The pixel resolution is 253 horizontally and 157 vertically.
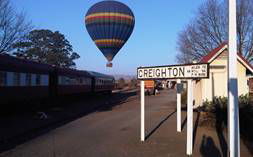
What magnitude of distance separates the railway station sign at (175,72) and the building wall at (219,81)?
343 inches

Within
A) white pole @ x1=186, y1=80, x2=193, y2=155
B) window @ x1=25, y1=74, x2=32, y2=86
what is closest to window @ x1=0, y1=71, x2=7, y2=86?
window @ x1=25, y1=74, x2=32, y2=86

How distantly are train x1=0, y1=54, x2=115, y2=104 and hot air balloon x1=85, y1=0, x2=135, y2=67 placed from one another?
12.9ft

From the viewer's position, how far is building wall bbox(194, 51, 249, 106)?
60.3ft

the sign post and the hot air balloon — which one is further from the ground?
the hot air balloon

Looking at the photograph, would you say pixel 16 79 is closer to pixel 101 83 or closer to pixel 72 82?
pixel 72 82

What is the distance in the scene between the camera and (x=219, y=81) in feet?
61.2

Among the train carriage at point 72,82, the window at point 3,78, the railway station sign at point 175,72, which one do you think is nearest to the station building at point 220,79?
the railway station sign at point 175,72

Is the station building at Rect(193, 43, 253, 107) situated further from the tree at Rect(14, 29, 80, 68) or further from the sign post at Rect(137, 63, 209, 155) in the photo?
the tree at Rect(14, 29, 80, 68)

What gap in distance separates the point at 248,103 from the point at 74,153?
818cm

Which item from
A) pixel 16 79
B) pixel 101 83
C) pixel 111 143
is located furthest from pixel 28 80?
pixel 101 83

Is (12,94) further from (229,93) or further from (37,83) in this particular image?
(229,93)

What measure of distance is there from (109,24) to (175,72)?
22.8 metres

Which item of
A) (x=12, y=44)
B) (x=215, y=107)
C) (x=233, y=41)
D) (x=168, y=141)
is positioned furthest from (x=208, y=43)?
(x=233, y=41)

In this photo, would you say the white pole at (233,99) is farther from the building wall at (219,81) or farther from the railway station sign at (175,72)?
the building wall at (219,81)
